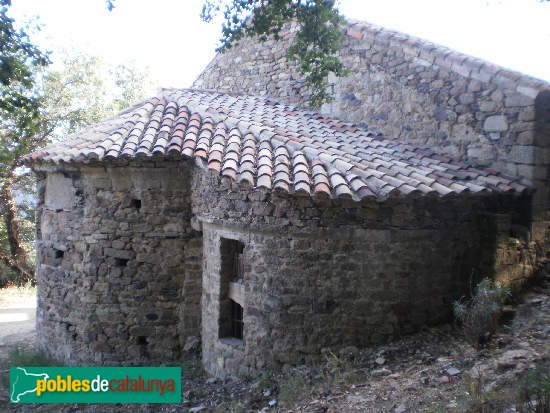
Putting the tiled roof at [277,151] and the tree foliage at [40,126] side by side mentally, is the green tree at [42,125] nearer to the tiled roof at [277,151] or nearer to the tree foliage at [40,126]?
the tree foliage at [40,126]

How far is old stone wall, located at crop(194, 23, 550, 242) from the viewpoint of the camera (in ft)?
21.9

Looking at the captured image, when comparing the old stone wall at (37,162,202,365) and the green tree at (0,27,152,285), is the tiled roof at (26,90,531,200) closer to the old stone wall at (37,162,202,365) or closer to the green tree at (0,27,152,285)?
the old stone wall at (37,162,202,365)

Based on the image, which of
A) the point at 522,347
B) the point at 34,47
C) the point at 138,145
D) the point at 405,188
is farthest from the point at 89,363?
the point at 522,347

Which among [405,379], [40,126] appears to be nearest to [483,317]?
[405,379]

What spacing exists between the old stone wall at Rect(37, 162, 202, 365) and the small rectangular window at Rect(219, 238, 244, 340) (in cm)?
84

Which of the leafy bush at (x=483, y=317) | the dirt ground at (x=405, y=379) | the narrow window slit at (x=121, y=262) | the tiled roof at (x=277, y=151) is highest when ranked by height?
the tiled roof at (x=277, y=151)

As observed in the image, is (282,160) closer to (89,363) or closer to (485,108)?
(485,108)

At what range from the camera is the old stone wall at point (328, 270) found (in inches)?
223

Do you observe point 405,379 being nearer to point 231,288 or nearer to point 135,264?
point 231,288

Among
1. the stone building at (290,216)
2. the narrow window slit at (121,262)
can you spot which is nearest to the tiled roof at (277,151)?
the stone building at (290,216)

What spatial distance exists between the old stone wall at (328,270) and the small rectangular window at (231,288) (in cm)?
28

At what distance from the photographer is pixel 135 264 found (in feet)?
22.9

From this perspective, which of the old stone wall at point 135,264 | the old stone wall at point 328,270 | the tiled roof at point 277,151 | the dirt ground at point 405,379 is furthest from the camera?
the old stone wall at point 135,264

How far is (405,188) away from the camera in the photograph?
548cm
